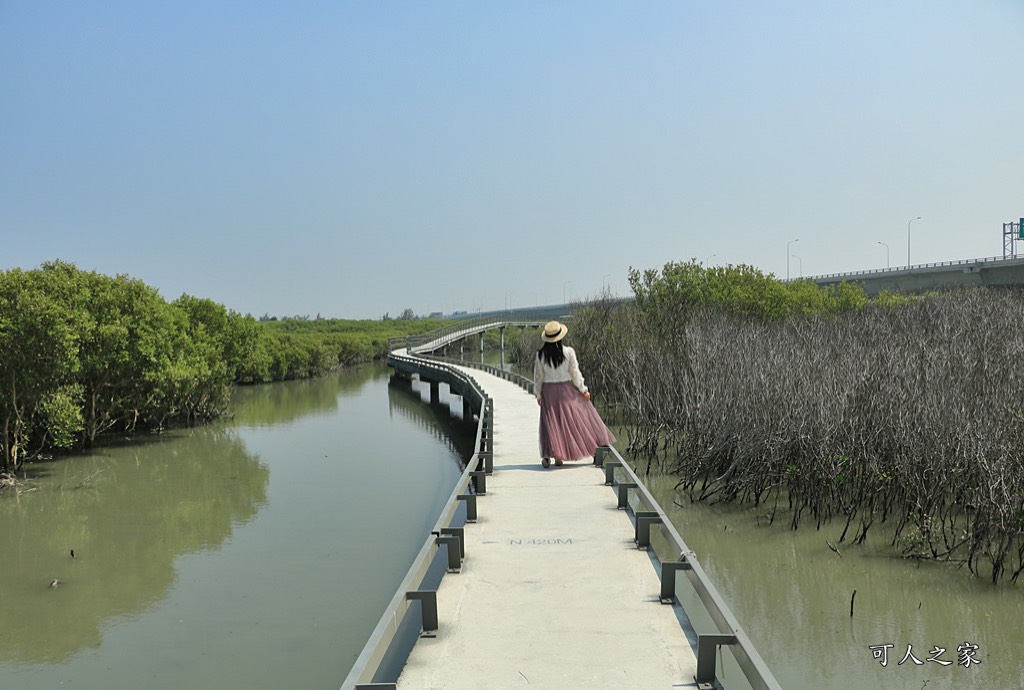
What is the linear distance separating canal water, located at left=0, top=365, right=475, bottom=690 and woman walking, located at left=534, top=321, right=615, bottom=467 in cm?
273

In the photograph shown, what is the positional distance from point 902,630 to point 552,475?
466 cm

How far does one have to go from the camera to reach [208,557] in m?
12.1

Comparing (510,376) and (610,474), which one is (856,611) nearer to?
(610,474)

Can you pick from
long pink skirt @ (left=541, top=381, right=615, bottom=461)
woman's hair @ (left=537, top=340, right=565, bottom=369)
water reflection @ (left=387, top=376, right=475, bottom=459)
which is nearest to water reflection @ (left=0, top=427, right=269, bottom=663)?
long pink skirt @ (left=541, top=381, right=615, bottom=461)

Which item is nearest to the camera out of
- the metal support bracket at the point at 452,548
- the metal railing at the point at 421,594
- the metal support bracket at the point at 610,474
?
the metal railing at the point at 421,594

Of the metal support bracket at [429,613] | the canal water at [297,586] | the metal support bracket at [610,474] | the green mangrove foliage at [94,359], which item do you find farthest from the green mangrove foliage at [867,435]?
the green mangrove foliage at [94,359]

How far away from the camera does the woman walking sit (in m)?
10.8

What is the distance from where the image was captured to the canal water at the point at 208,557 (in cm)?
832

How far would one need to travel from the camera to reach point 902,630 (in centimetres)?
816

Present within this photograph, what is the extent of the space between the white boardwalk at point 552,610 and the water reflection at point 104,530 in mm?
5044

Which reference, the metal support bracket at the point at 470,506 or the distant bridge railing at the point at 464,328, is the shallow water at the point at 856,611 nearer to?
the metal support bracket at the point at 470,506

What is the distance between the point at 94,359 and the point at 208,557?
8690 mm

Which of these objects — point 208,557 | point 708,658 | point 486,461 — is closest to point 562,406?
point 486,461

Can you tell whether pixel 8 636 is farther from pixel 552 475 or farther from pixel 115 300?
pixel 115 300
